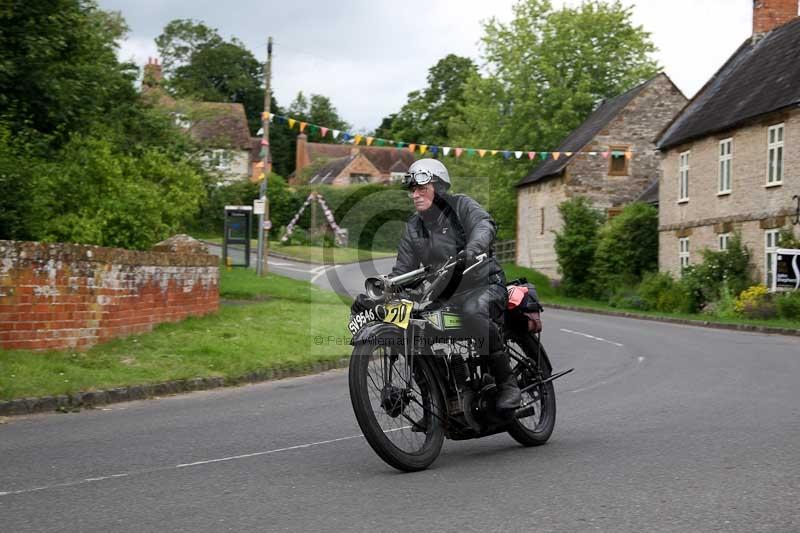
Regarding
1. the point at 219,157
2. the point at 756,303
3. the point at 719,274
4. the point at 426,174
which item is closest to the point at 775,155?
the point at 719,274

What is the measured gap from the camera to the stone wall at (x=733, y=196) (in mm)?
29828

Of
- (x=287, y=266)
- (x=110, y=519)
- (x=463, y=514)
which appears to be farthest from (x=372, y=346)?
(x=287, y=266)

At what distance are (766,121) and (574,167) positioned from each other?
1917 cm

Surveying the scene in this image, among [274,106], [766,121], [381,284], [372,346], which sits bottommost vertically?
[372,346]

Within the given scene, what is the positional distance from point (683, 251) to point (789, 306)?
38.9 feet

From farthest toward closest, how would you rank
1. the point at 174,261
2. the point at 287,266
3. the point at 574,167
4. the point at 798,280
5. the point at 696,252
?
the point at 574,167, the point at 287,266, the point at 696,252, the point at 798,280, the point at 174,261

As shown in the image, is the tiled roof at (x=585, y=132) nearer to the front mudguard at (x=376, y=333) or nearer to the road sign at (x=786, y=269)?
the road sign at (x=786, y=269)

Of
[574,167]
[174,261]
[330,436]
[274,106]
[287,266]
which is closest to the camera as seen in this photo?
[330,436]

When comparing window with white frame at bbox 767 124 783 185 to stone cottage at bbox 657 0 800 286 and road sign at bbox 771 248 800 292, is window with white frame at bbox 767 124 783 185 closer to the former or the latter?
stone cottage at bbox 657 0 800 286

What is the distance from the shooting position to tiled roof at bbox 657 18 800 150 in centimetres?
3127

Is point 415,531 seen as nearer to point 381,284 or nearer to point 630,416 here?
point 381,284

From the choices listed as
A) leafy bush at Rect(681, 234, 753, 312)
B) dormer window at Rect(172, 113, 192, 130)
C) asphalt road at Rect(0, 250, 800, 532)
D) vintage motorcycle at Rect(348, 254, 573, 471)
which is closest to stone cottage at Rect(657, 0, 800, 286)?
leafy bush at Rect(681, 234, 753, 312)

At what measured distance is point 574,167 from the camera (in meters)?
50.0

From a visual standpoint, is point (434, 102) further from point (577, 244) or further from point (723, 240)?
point (723, 240)
